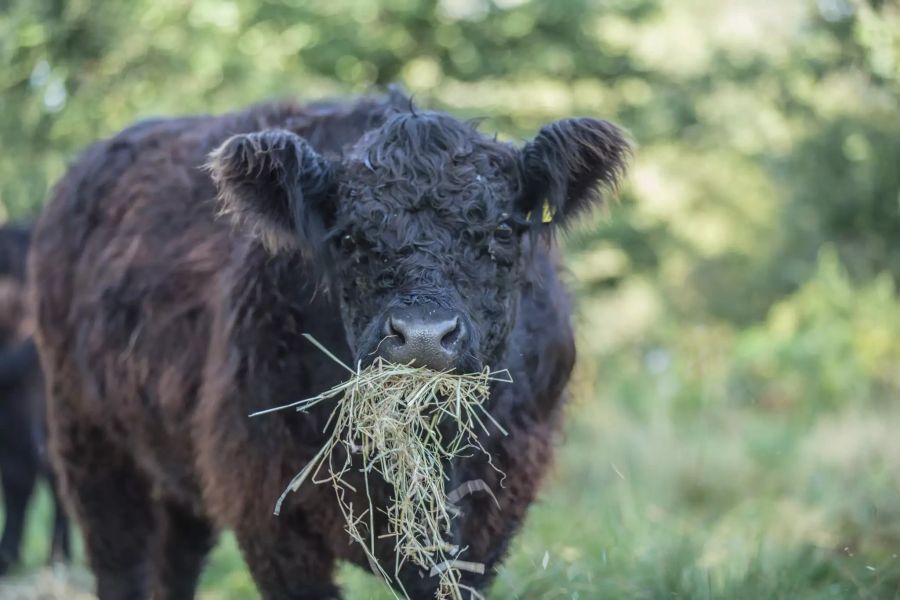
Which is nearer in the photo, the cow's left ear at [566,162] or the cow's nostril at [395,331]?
the cow's nostril at [395,331]

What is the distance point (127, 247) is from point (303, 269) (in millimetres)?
1203

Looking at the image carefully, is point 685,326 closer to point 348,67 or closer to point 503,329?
point 348,67

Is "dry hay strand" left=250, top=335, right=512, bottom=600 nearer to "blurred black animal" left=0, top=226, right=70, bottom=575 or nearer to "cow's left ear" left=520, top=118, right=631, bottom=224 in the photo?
"cow's left ear" left=520, top=118, right=631, bottom=224

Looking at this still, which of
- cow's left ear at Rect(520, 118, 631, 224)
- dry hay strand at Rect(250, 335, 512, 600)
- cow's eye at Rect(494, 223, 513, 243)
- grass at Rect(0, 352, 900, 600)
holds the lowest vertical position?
grass at Rect(0, 352, 900, 600)

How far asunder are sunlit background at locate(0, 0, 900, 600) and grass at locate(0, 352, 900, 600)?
2cm

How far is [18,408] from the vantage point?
294 inches

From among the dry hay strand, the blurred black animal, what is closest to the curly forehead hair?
the dry hay strand

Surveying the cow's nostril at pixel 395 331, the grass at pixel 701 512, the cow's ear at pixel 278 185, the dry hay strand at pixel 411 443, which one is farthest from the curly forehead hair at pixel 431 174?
the grass at pixel 701 512

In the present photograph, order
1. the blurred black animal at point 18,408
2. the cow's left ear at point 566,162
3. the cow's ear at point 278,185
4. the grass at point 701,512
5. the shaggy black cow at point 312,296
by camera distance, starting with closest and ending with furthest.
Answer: the shaggy black cow at point 312,296, the cow's ear at point 278,185, the cow's left ear at point 566,162, the grass at point 701,512, the blurred black animal at point 18,408

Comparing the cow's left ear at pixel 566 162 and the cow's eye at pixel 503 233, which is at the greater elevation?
the cow's left ear at pixel 566 162

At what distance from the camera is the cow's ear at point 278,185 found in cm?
336

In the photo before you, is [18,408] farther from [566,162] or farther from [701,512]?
[566,162]

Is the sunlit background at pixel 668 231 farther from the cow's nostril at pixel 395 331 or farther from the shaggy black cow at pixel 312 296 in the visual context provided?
the cow's nostril at pixel 395 331

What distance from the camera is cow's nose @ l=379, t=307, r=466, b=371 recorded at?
2924 millimetres
